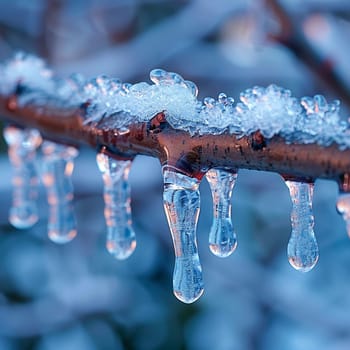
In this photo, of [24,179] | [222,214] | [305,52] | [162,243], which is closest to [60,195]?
[24,179]

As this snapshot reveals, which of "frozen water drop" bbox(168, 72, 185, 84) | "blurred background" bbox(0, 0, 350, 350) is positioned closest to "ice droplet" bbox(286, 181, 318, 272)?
"frozen water drop" bbox(168, 72, 185, 84)

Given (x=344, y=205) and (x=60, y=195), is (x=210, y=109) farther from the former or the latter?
(x=60, y=195)

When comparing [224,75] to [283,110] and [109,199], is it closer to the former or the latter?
[109,199]

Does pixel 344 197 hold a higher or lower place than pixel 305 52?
lower

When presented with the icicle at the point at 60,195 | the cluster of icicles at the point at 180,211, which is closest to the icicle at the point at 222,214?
the cluster of icicles at the point at 180,211

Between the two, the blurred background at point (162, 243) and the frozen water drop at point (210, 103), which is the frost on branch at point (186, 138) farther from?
the blurred background at point (162, 243)

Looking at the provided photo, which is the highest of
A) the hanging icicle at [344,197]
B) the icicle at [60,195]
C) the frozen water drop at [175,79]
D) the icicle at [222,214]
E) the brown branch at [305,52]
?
the brown branch at [305,52]
